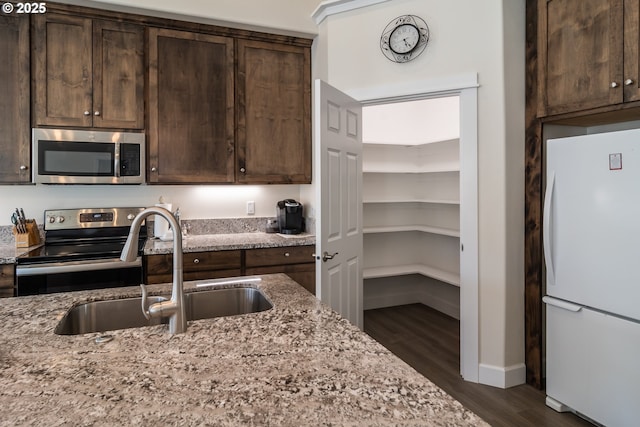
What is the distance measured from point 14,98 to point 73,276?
4.24ft

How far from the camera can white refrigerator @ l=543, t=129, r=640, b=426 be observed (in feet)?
6.19

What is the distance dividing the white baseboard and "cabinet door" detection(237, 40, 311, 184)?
197 cm

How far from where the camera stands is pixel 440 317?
13.0ft

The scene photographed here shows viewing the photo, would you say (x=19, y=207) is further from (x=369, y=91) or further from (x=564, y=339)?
(x=564, y=339)

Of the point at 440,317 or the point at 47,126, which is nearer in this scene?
the point at 47,126

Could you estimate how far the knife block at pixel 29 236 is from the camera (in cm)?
267

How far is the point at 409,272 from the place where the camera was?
402 cm

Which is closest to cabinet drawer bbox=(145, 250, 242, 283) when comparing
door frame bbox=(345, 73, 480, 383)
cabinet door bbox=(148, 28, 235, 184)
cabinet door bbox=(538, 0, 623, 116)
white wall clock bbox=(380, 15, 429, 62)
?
cabinet door bbox=(148, 28, 235, 184)

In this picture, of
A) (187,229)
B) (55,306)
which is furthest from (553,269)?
(187,229)

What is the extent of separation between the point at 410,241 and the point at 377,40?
7.26 ft

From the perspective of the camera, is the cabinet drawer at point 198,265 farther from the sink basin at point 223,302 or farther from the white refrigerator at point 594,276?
the white refrigerator at point 594,276

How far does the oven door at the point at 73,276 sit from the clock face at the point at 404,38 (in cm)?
236

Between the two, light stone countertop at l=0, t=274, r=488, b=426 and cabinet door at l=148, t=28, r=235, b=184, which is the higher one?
cabinet door at l=148, t=28, r=235, b=184

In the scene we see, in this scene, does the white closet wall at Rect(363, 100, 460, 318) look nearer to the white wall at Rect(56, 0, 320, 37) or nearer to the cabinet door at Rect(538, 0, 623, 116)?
the white wall at Rect(56, 0, 320, 37)
